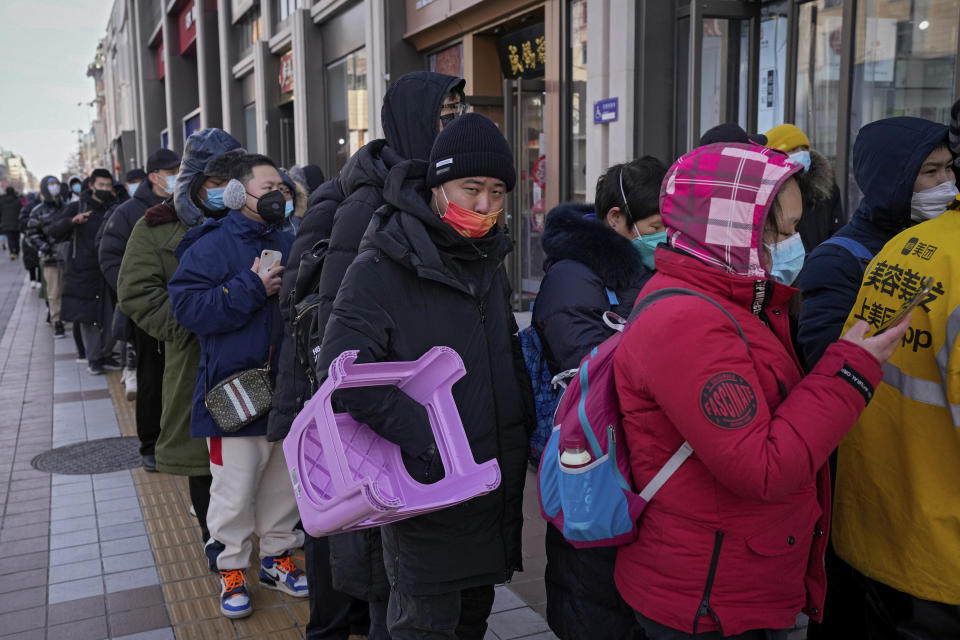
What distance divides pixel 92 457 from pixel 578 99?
5.57m

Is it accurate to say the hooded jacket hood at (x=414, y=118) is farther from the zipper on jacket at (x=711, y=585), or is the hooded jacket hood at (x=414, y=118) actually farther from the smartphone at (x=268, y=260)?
the zipper on jacket at (x=711, y=585)

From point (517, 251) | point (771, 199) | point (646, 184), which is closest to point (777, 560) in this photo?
point (771, 199)

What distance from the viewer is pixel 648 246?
2.88m

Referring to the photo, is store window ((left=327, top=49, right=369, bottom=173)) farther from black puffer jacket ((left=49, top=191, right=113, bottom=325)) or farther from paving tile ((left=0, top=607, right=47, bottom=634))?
paving tile ((left=0, top=607, right=47, bottom=634))

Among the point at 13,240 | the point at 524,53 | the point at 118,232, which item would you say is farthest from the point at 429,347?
the point at 13,240

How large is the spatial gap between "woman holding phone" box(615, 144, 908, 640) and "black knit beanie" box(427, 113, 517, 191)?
73 cm

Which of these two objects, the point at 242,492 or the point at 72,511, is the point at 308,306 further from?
the point at 72,511

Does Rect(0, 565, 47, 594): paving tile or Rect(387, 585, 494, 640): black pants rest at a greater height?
Rect(387, 585, 494, 640): black pants

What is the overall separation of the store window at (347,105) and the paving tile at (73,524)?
8870 mm

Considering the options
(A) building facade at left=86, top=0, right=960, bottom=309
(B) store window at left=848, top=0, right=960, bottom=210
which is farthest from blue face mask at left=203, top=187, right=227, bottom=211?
(B) store window at left=848, top=0, right=960, bottom=210

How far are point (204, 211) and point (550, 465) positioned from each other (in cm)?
291

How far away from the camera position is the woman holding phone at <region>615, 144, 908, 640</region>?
1806mm

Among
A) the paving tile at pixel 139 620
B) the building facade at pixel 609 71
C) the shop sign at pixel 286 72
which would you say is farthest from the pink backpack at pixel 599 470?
the shop sign at pixel 286 72

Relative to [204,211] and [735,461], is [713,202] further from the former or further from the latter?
[204,211]
